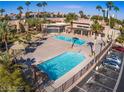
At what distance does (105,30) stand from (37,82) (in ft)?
105

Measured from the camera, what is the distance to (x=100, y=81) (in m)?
23.1

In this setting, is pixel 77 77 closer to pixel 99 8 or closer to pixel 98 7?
pixel 99 8

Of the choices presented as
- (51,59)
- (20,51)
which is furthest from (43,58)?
(20,51)

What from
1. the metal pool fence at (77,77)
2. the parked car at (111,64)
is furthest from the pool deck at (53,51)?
the parked car at (111,64)

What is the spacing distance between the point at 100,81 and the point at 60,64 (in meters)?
10.1

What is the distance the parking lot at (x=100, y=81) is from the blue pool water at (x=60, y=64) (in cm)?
522

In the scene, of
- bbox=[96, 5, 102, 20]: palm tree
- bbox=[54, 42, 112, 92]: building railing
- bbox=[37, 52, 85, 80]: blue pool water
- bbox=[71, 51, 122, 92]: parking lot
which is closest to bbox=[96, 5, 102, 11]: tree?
bbox=[96, 5, 102, 20]: palm tree

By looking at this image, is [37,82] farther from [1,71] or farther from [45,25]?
[45,25]

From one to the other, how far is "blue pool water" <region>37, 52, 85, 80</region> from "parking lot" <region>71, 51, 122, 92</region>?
17.1ft

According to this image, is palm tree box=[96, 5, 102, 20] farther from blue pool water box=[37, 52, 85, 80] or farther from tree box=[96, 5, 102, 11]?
blue pool water box=[37, 52, 85, 80]

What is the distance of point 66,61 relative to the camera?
32844 mm

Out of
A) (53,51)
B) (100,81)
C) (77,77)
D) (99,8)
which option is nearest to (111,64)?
(100,81)

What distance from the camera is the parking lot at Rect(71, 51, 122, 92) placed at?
21.2 meters

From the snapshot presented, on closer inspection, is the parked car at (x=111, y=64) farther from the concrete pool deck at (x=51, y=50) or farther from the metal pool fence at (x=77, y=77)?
the concrete pool deck at (x=51, y=50)
